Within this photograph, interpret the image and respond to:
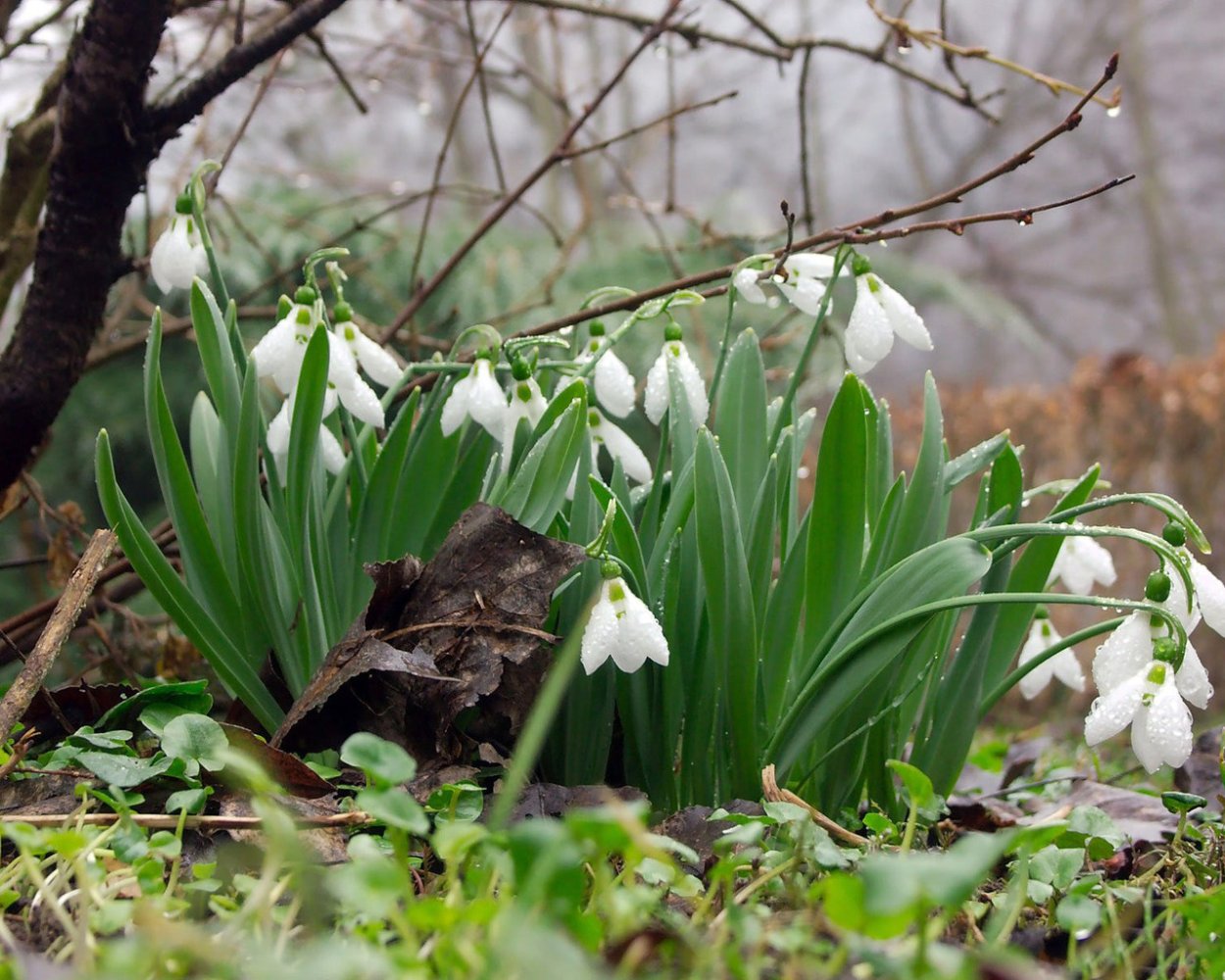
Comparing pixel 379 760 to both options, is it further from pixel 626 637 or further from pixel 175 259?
pixel 175 259

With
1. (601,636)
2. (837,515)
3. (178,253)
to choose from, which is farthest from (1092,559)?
(178,253)

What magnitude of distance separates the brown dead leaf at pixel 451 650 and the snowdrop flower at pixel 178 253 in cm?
47

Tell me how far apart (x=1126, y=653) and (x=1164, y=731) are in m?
0.09

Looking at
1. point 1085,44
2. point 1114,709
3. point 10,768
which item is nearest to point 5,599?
point 10,768

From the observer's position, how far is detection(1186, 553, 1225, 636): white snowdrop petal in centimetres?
114

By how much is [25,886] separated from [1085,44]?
13.5m

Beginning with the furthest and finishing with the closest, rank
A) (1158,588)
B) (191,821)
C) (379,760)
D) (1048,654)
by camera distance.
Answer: (1048,654) → (1158,588) → (191,821) → (379,760)

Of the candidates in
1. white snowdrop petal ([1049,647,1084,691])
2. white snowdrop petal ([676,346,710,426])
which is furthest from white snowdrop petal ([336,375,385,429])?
white snowdrop petal ([1049,647,1084,691])

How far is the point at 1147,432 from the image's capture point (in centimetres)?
422

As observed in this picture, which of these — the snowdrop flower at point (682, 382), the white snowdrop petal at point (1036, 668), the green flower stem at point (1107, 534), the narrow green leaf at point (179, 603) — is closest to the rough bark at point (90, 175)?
the narrow green leaf at point (179, 603)

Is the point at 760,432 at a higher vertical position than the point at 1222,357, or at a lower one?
lower

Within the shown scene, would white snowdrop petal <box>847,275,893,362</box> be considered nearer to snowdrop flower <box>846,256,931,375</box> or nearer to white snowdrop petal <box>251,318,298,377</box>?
snowdrop flower <box>846,256,931,375</box>

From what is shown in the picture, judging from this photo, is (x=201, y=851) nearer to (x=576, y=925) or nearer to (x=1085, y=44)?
(x=576, y=925)

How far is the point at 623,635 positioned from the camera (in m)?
1.07
